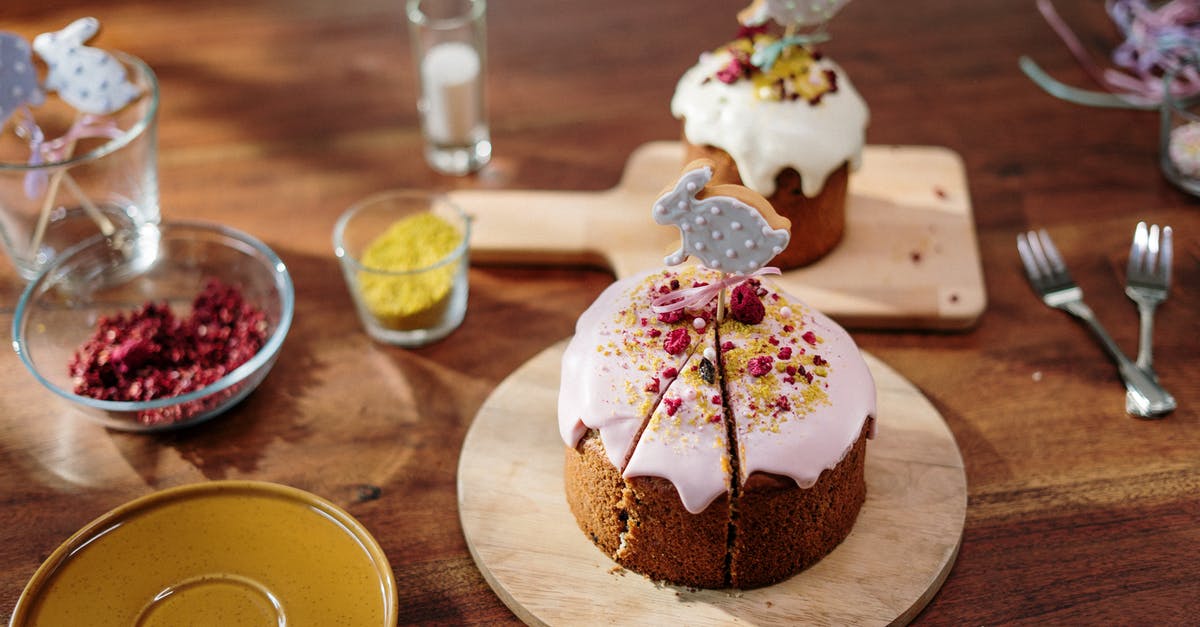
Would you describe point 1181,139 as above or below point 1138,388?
above

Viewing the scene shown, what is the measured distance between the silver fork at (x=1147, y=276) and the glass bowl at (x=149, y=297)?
1583mm

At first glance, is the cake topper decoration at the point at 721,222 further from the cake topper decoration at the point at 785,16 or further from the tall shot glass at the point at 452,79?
the tall shot glass at the point at 452,79

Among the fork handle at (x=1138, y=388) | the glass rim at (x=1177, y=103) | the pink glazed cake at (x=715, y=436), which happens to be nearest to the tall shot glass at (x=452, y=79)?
the pink glazed cake at (x=715, y=436)

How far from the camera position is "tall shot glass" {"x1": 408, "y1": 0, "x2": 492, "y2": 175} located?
2.39 meters

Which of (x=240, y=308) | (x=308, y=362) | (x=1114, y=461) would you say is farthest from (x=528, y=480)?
(x=1114, y=461)

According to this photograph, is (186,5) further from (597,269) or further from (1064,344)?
(1064,344)

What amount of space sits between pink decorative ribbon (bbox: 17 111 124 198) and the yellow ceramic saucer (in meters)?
0.79

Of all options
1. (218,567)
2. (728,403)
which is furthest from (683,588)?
(218,567)

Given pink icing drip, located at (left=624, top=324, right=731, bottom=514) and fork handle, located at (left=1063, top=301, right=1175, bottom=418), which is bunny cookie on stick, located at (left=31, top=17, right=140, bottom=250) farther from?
fork handle, located at (left=1063, top=301, right=1175, bottom=418)

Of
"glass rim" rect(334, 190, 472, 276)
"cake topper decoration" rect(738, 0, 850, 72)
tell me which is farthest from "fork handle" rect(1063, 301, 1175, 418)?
"glass rim" rect(334, 190, 472, 276)

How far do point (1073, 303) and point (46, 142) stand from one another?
204cm

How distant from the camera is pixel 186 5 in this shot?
295cm

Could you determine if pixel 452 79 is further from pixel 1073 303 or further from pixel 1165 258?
pixel 1165 258

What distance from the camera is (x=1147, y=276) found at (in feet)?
7.18
